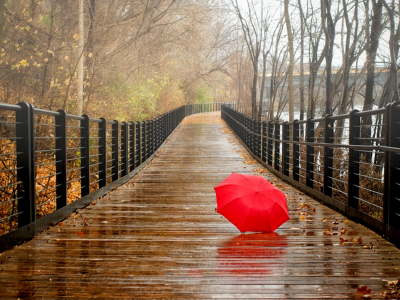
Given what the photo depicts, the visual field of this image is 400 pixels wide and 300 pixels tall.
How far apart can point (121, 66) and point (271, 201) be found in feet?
65.4

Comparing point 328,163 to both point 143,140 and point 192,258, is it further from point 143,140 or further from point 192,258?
point 143,140

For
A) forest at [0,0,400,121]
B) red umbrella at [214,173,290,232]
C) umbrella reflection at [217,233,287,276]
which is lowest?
umbrella reflection at [217,233,287,276]

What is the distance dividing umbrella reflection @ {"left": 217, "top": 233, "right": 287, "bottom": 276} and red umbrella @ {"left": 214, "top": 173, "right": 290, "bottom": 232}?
16 cm

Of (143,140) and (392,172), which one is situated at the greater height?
(143,140)

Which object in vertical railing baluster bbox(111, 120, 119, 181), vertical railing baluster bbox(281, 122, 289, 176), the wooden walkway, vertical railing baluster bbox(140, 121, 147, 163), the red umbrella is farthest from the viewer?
vertical railing baluster bbox(140, 121, 147, 163)

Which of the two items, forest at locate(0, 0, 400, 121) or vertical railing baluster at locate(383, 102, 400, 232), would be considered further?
forest at locate(0, 0, 400, 121)

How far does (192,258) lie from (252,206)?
3.40 feet

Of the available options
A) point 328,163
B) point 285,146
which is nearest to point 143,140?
point 285,146

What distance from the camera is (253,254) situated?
14.9 feet

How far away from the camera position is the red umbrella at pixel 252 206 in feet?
16.7

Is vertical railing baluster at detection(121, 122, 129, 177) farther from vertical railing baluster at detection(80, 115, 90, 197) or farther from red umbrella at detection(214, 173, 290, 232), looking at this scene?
red umbrella at detection(214, 173, 290, 232)

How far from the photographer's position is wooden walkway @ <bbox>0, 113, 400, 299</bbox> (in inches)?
138

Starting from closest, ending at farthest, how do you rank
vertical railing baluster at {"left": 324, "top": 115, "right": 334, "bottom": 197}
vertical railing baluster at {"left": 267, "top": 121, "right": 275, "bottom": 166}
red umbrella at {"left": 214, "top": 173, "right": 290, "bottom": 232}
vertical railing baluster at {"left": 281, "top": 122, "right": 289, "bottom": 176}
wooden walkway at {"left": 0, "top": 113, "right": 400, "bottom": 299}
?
wooden walkway at {"left": 0, "top": 113, "right": 400, "bottom": 299}, red umbrella at {"left": 214, "top": 173, "right": 290, "bottom": 232}, vertical railing baluster at {"left": 324, "top": 115, "right": 334, "bottom": 197}, vertical railing baluster at {"left": 281, "top": 122, "right": 289, "bottom": 176}, vertical railing baluster at {"left": 267, "top": 121, "right": 275, "bottom": 166}

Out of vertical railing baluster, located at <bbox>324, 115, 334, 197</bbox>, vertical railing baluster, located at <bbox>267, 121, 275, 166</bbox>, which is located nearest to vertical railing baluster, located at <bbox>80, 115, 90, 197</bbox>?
vertical railing baluster, located at <bbox>324, 115, 334, 197</bbox>
